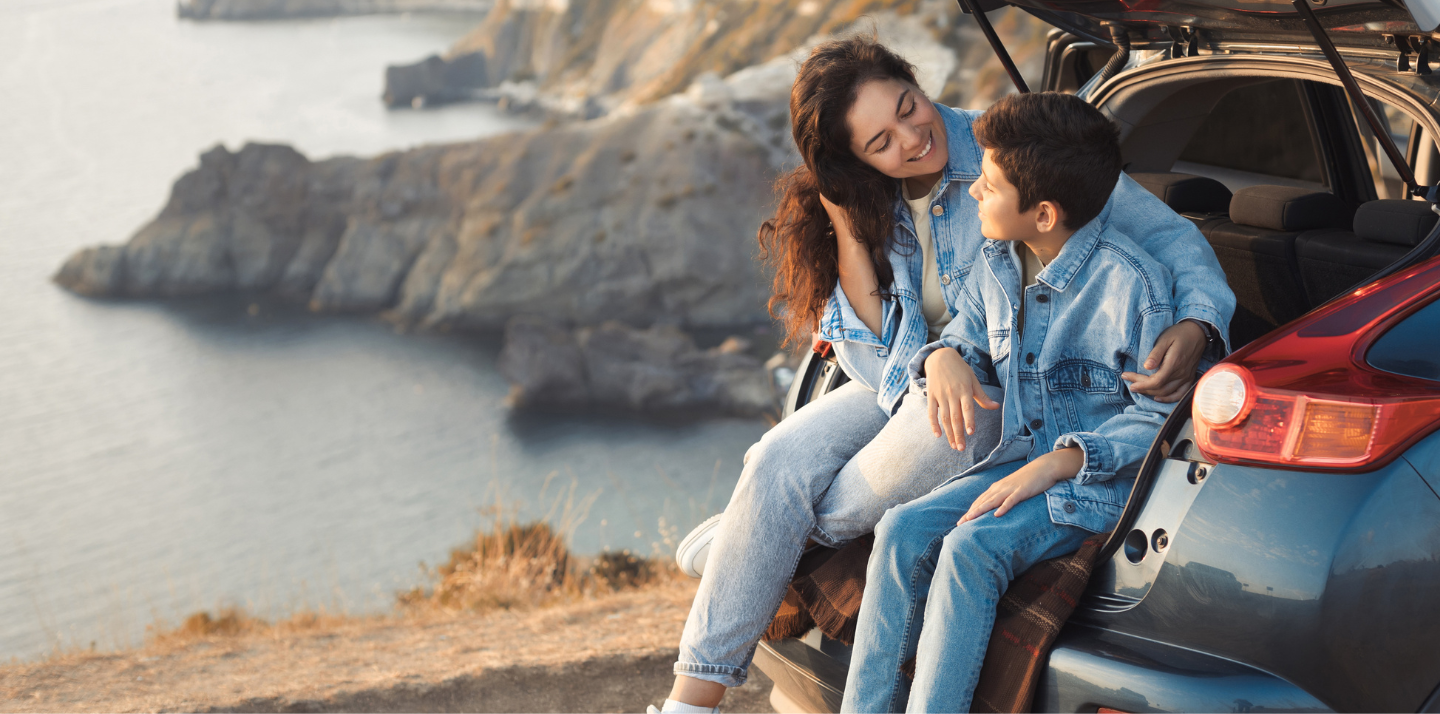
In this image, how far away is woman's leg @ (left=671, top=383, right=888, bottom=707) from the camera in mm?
1859

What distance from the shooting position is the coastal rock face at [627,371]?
4312 centimetres

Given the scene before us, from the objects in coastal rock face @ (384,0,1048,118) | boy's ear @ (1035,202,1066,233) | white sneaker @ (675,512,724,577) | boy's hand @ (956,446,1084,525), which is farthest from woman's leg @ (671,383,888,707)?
coastal rock face @ (384,0,1048,118)

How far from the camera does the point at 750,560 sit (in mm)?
1871

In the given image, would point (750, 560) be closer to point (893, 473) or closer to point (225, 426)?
point (893, 473)

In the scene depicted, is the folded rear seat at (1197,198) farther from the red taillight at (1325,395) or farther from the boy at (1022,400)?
the red taillight at (1325,395)

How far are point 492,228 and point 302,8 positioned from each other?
68159 millimetres

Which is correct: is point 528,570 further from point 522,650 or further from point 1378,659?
point 1378,659

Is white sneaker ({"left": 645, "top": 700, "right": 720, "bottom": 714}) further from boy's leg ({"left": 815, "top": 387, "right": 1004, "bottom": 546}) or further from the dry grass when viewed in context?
the dry grass

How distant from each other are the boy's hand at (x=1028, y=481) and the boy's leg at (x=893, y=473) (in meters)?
0.19

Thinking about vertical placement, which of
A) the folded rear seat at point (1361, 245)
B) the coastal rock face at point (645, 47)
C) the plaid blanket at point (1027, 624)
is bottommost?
the plaid blanket at point (1027, 624)

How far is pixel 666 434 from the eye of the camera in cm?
4238

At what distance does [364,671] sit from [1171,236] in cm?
260

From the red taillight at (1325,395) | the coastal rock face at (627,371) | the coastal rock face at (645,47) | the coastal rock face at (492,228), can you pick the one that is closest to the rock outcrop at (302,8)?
the coastal rock face at (645,47)

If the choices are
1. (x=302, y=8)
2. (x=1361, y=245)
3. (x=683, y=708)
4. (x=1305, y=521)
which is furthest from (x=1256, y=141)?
(x=302, y=8)
